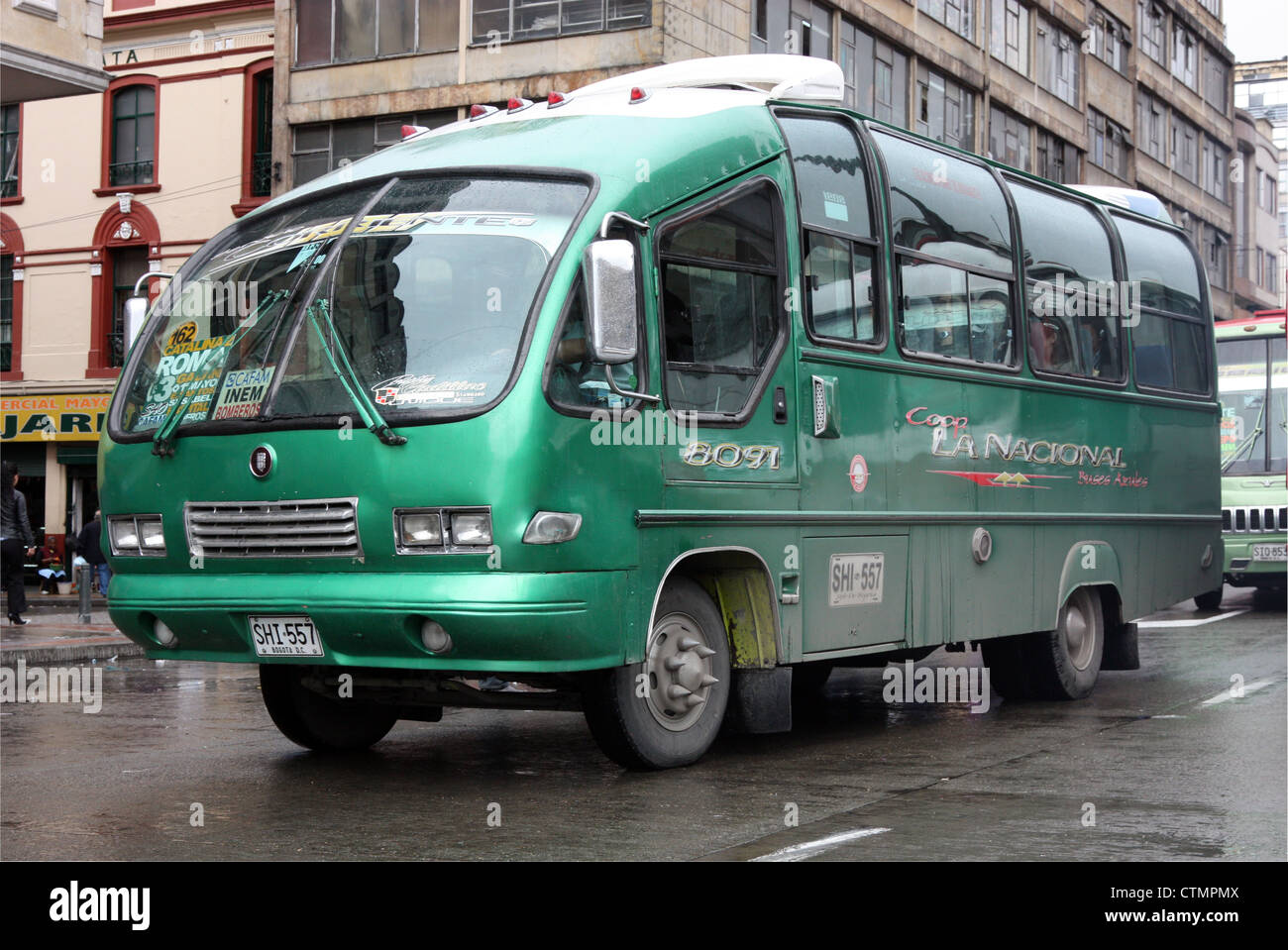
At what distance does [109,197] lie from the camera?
1314 inches

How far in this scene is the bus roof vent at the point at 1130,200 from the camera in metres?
12.8

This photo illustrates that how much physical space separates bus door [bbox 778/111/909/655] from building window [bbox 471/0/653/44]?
18.7 meters

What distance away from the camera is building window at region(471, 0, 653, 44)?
2709 centimetres

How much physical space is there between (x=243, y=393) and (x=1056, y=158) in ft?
132

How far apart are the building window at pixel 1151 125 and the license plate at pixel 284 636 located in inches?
1930

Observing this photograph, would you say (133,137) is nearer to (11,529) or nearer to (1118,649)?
(11,529)

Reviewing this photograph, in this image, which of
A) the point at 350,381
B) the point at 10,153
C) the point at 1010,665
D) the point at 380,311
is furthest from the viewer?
the point at 10,153

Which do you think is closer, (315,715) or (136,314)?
(136,314)

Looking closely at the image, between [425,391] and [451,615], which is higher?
[425,391]

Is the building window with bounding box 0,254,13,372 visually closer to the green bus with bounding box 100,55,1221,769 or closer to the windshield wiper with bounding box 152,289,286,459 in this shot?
the green bus with bounding box 100,55,1221,769

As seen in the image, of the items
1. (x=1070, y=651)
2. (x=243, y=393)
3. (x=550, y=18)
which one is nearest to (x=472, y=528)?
(x=243, y=393)

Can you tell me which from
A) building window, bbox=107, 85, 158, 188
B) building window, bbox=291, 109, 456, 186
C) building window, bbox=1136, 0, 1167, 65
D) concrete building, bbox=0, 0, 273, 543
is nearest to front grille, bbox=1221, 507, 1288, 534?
building window, bbox=291, 109, 456, 186
